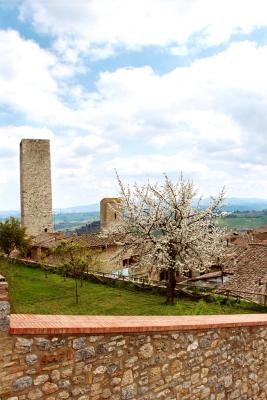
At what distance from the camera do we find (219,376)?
24.3ft

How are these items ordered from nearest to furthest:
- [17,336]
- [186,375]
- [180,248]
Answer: [17,336] < [186,375] < [180,248]

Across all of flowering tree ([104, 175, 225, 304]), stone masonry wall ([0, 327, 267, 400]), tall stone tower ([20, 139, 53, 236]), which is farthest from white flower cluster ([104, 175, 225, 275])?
tall stone tower ([20, 139, 53, 236])

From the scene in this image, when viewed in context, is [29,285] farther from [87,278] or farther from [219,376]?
[219,376]

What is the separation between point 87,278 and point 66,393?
64.4 feet

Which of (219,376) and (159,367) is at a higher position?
(159,367)

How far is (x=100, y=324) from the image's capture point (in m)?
5.70

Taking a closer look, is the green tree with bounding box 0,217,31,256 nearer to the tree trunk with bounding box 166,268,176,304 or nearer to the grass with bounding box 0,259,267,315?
the grass with bounding box 0,259,267,315

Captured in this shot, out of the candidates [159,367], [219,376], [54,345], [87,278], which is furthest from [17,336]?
[87,278]

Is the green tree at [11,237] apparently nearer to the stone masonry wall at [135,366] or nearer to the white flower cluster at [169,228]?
the white flower cluster at [169,228]

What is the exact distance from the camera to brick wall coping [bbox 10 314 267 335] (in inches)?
199

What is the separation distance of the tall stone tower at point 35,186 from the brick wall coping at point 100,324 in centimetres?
3629

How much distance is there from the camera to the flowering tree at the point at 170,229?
786 inches

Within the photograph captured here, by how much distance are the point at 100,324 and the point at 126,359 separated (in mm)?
695

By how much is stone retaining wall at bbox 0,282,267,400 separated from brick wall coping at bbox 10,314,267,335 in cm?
1
